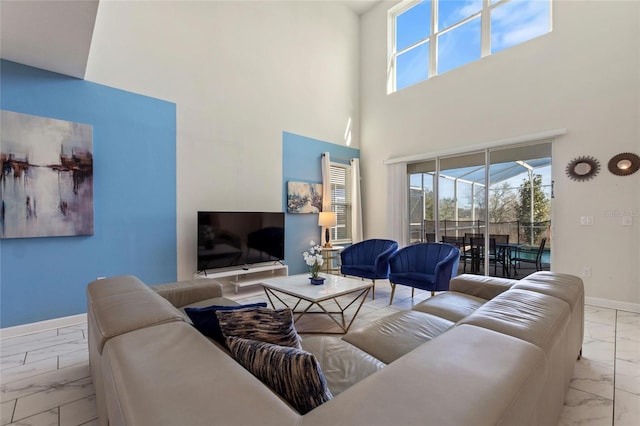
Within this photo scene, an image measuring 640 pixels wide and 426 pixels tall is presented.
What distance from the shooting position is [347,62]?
6043 millimetres

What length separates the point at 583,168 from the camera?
3709 millimetres

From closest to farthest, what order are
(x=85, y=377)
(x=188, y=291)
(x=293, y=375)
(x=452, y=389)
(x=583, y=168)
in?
(x=452, y=389) → (x=293, y=375) → (x=85, y=377) → (x=188, y=291) → (x=583, y=168)

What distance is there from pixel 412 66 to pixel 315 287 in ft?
15.7

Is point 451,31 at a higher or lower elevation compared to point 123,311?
higher

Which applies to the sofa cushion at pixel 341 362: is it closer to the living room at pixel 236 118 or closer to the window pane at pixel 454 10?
the living room at pixel 236 118

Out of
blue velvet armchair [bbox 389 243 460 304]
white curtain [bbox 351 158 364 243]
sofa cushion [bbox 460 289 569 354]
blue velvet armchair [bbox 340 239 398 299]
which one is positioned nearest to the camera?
sofa cushion [bbox 460 289 569 354]

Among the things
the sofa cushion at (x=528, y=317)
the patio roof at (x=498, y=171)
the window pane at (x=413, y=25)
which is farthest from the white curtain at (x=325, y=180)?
the sofa cushion at (x=528, y=317)

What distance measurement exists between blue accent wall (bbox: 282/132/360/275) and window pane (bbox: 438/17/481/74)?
2.53 m

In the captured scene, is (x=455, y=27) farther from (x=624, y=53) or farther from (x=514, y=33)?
(x=624, y=53)

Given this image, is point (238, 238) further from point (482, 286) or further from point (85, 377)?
point (482, 286)

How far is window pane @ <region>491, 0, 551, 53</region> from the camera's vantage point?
414 centimetres

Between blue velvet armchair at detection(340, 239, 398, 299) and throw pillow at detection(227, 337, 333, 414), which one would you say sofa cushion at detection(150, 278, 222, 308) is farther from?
blue velvet armchair at detection(340, 239, 398, 299)

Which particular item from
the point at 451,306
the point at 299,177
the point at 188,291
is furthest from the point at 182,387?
the point at 299,177

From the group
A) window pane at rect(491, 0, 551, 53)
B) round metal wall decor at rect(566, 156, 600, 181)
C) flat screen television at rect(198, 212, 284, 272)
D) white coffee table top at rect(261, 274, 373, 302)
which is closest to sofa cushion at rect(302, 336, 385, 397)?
white coffee table top at rect(261, 274, 373, 302)
